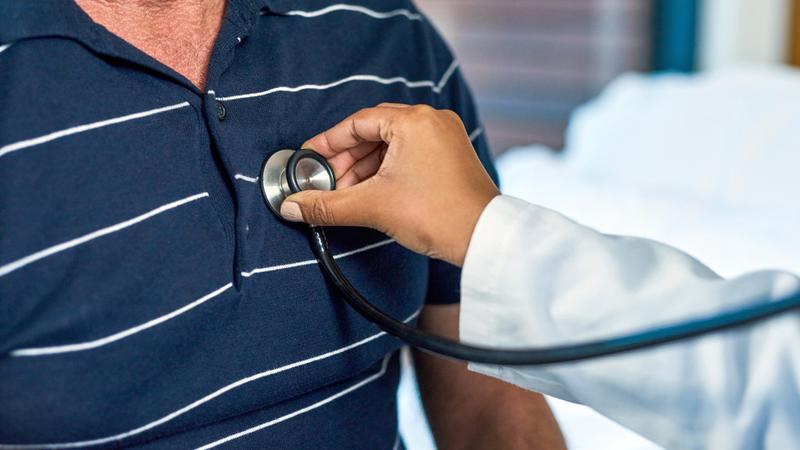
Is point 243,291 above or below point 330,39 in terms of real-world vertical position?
below

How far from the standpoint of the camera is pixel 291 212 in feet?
2.99

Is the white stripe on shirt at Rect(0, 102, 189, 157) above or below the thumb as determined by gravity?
above

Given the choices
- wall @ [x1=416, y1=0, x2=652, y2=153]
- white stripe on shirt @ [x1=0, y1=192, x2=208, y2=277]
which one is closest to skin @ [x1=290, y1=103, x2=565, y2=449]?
white stripe on shirt @ [x1=0, y1=192, x2=208, y2=277]

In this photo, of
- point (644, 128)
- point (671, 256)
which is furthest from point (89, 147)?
point (644, 128)

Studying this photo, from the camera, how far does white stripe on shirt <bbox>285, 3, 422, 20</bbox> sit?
106 cm

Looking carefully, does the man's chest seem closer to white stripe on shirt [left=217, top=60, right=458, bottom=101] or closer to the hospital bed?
white stripe on shirt [left=217, top=60, right=458, bottom=101]

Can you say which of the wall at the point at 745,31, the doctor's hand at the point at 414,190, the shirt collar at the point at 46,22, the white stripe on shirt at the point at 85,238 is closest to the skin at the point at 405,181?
the doctor's hand at the point at 414,190

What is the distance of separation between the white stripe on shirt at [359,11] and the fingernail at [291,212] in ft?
0.79

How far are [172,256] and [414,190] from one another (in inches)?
8.6

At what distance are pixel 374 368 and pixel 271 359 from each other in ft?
0.55

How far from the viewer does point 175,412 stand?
86cm

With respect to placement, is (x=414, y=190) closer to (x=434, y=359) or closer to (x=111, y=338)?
(x=111, y=338)

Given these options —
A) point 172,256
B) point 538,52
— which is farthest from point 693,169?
point 172,256

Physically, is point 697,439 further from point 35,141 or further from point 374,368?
point 35,141
